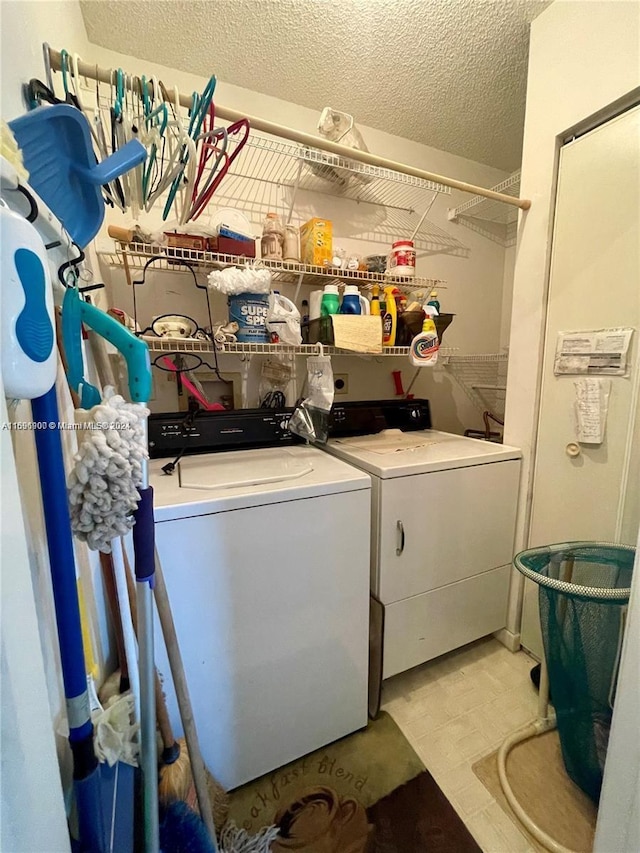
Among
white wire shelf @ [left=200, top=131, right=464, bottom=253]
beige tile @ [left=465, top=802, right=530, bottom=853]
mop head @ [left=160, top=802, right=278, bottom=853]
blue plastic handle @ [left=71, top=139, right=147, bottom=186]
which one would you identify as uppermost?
white wire shelf @ [left=200, top=131, right=464, bottom=253]

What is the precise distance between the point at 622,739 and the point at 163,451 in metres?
1.38

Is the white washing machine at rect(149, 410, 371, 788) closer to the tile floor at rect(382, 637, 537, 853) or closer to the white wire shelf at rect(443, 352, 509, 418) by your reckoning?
the tile floor at rect(382, 637, 537, 853)

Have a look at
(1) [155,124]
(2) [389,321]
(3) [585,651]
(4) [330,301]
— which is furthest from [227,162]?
(3) [585,651]

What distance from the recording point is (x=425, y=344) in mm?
1492

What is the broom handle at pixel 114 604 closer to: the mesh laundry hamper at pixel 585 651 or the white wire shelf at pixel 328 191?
the mesh laundry hamper at pixel 585 651

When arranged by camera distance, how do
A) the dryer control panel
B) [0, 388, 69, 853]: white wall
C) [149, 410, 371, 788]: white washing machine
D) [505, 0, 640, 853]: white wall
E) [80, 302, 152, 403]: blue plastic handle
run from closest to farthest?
[0, 388, 69, 853]: white wall → [80, 302, 152, 403]: blue plastic handle → [505, 0, 640, 853]: white wall → [149, 410, 371, 788]: white washing machine → the dryer control panel

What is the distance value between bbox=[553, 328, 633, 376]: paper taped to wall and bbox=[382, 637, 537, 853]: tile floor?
1241 millimetres

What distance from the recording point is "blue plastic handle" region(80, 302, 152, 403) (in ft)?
1.75

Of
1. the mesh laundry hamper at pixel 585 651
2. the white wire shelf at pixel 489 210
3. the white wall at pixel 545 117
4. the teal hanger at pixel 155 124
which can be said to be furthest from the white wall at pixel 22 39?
the white wire shelf at pixel 489 210

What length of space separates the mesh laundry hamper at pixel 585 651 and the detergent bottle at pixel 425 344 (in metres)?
0.83

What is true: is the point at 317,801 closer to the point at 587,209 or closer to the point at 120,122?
the point at 120,122

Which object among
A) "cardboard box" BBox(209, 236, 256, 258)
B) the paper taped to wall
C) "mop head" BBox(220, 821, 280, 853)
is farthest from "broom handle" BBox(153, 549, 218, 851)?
the paper taped to wall

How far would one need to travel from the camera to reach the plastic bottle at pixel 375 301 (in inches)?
58.5

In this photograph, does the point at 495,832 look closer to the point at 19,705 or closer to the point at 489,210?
the point at 19,705
